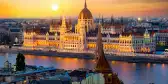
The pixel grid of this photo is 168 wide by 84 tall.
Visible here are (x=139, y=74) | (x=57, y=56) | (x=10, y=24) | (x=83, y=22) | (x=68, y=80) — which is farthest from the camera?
(x=10, y=24)

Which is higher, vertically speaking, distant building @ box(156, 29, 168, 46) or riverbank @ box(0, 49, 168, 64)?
distant building @ box(156, 29, 168, 46)

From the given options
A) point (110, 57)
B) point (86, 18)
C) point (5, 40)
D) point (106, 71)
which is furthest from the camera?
point (5, 40)

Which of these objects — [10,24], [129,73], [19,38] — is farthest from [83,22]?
[10,24]

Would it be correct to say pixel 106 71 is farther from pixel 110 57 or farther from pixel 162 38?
pixel 162 38

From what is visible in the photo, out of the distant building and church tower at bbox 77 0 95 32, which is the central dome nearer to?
church tower at bbox 77 0 95 32

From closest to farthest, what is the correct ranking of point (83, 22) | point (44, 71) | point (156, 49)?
point (44, 71)
point (156, 49)
point (83, 22)

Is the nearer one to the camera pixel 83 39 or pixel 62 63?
pixel 62 63

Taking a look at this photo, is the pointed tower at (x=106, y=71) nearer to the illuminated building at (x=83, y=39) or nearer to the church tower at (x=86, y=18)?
the illuminated building at (x=83, y=39)

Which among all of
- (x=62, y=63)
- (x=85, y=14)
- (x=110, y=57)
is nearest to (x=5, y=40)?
(x=85, y=14)

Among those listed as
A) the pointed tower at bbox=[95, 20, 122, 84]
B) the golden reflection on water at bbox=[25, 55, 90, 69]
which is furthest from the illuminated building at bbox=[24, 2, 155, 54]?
the pointed tower at bbox=[95, 20, 122, 84]

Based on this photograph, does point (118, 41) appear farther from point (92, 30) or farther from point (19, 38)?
point (19, 38)

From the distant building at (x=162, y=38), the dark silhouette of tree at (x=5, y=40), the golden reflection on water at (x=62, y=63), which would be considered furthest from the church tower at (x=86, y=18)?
the golden reflection on water at (x=62, y=63)
